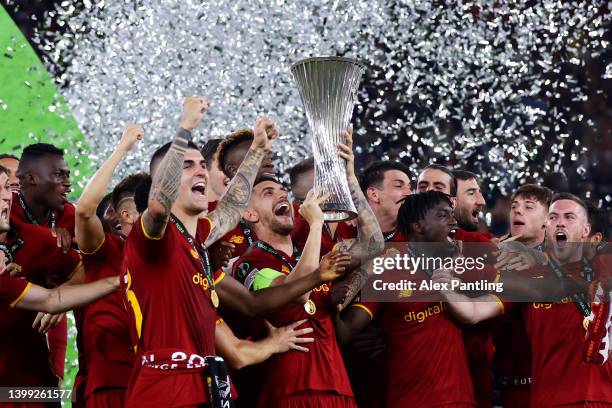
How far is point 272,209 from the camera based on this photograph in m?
4.65

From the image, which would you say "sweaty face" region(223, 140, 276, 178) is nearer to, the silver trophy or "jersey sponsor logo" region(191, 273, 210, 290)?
the silver trophy

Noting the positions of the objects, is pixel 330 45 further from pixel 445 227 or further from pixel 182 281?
pixel 182 281

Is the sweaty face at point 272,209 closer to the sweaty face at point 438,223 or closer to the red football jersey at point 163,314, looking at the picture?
the sweaty face at point 438,223

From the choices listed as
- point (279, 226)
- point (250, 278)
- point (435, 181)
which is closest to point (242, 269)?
point (250, 278)

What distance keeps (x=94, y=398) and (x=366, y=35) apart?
4.65 metres

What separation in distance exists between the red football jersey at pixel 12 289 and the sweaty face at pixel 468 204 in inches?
94.8

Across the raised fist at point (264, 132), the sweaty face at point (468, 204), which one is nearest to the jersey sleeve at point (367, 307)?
the raised fist at point (264, 132)

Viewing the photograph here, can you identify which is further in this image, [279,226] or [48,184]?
[48,184]

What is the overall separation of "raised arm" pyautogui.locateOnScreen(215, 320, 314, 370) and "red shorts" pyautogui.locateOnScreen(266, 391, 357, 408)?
0.58 feet

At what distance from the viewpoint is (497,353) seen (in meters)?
5.34

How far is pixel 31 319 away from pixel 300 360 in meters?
1.19

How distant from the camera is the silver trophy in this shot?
4.37m

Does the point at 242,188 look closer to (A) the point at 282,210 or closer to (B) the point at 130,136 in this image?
(A) the point at 282,210

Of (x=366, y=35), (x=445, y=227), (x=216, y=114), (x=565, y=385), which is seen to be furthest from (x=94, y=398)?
(x=366, y=35)
